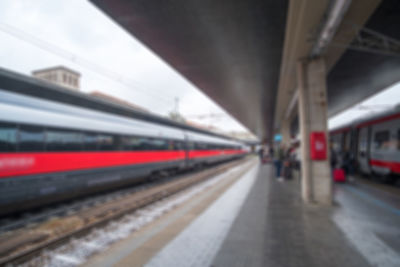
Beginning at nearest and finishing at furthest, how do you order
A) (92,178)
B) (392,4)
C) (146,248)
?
(146,248) < (392,4) < (92,178)

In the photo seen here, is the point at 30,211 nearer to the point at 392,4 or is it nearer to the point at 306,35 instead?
the point at 306,35

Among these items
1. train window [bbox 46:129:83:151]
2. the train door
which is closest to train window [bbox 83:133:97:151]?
train window [bbox 46:129:83:151]

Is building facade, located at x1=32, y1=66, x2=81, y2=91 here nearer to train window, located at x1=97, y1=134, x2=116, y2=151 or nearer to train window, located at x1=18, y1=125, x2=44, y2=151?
train window, located at x1=97, y1=134, x2=116, y2=151

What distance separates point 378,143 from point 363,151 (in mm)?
1347

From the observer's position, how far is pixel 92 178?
7250 millimetres

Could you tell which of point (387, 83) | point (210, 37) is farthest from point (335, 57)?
point (387, 83)

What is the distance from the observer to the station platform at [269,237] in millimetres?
3121

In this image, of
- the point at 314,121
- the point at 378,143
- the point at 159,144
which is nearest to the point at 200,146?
the point at 159,144

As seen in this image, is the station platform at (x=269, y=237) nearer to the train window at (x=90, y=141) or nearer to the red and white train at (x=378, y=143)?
the red and white train at (x=378, y=143)

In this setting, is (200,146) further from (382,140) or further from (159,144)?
(382,140)

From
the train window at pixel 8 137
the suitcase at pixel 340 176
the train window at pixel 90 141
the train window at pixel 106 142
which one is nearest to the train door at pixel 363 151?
the suitcase at pixel 340 176

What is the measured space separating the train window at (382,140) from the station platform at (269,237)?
3.08 m

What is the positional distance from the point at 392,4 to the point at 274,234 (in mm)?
6068

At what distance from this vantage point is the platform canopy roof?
494 cm
